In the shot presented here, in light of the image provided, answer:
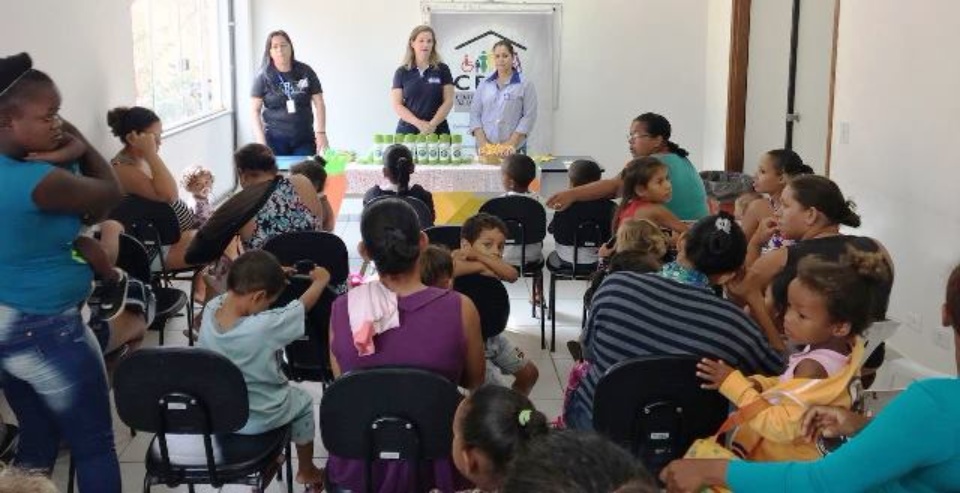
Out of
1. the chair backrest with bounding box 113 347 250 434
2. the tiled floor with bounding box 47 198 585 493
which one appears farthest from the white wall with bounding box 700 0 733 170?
the chair backrest with bounding box 113 347 250 434

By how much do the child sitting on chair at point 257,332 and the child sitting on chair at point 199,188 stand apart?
96.0 inches

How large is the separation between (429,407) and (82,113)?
3.31 m

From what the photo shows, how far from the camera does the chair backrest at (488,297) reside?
364 cm

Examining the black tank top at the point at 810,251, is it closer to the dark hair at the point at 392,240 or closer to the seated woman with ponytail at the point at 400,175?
the dark hair at the point at 392,240

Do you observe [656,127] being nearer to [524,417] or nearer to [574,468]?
[524,417]

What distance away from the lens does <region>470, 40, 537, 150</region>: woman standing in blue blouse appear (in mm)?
7062

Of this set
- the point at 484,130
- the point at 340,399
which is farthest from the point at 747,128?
the point at 340,399

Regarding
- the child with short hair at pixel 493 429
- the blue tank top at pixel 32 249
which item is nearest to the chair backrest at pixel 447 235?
the blue tank top at pixel 32 249

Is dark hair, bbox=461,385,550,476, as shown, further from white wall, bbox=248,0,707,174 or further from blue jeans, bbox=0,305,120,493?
white wall, bbox=248,0,707,174

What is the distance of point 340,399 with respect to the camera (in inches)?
94.7

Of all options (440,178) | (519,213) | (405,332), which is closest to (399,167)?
(519,213)

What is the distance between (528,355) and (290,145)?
3548 millimetres

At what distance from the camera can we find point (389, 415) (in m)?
2.40

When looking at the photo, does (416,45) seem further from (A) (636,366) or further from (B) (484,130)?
(A) (636,366)
